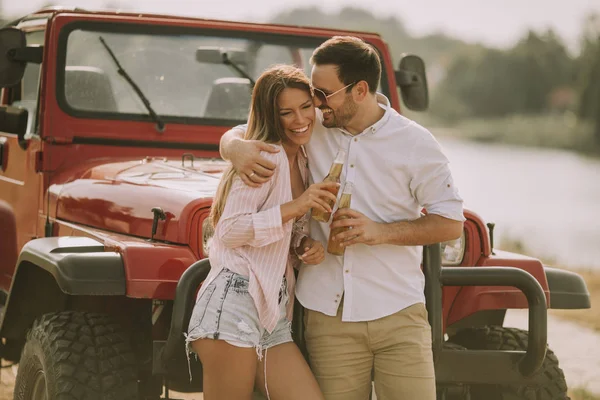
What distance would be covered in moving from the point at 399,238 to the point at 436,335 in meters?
0.50

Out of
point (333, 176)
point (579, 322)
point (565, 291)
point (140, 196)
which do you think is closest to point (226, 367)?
point (333, 176)

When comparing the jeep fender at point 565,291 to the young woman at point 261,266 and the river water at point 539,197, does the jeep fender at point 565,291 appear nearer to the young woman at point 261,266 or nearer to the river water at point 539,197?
the young woman at point 261,266

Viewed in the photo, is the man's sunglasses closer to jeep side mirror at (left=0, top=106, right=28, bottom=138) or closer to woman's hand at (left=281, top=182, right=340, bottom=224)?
woman's hand at (left=281, top=182, right=340, bottom=224)

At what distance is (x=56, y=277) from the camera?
3.83 meters

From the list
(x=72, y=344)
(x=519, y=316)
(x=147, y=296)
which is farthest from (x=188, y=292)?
(x=519, y=316)

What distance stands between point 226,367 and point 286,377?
20 centimetres

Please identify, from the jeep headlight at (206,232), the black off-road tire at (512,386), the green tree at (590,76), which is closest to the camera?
the jeep headlight at (206,232)

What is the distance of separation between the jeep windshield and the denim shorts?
199cm

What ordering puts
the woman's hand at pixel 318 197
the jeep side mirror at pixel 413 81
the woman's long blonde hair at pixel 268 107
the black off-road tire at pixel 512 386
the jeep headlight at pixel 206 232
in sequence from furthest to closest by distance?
the jeep side mirror at pixel 413 81
the black off-road tire at pixel 512 386
the jeep headlight at pixel 206 232
the woman's long blonde hair at pixel 268 107
the woman's hand at pixel 318 197

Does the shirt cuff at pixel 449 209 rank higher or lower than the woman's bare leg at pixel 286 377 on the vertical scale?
higher

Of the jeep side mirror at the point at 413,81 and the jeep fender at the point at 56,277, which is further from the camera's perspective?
the jeep side mirror at the point at 413,81

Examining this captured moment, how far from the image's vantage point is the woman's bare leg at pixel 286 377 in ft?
10.9

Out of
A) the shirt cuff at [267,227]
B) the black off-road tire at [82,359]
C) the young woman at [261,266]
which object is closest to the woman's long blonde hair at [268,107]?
the young woman at [261,266]

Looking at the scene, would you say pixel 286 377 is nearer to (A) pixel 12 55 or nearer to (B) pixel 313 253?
(B) pixel 313 253
